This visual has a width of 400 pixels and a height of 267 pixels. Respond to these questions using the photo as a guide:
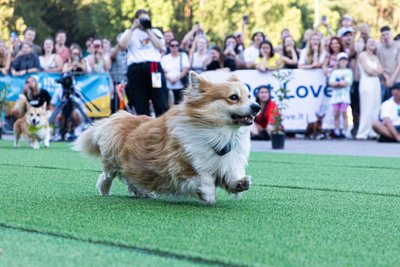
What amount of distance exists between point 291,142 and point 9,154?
613 centimetres

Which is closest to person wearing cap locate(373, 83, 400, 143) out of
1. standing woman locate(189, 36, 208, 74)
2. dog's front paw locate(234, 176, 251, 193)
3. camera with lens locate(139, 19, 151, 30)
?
standing woman locate(189, 36, 208, 74)

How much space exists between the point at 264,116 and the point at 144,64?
5.00 meters

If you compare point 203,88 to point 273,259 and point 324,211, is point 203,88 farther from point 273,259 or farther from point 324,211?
point 273,259

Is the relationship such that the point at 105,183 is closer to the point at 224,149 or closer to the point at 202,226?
the point at 224,149

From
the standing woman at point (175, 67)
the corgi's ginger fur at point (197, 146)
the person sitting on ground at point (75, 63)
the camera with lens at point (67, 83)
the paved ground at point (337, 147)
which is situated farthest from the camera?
the person sitting on ground at point (75, 63)

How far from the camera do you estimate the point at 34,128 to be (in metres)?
14.3

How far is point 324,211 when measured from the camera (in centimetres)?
571

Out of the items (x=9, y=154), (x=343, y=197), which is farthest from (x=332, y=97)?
(x=343, y=197)

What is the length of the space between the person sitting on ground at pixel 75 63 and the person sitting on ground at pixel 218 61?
325cm

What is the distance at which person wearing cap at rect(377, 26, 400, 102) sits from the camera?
16.3m

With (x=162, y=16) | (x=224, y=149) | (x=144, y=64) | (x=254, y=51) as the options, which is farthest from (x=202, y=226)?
(x=162, y=16)

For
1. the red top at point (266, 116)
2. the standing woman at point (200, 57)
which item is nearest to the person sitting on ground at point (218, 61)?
the standing woman at point (200, 57)

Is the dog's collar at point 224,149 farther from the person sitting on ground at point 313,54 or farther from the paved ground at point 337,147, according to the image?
the person sitting on ground at point 313,54

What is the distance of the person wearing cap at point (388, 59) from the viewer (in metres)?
16.3
